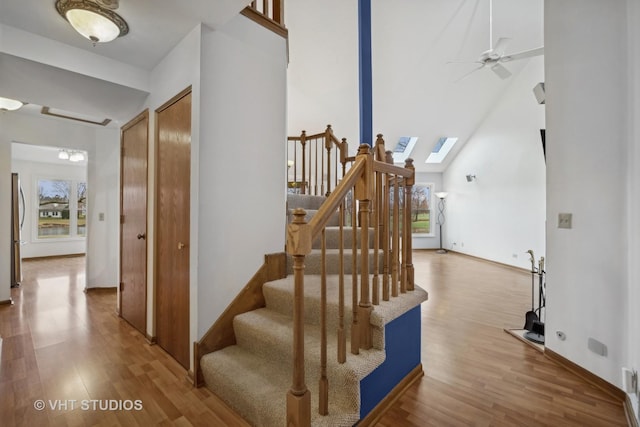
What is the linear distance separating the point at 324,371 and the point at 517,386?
1557mm

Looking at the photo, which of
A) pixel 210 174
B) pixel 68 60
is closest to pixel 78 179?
pixel 68 60

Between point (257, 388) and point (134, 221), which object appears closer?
point (257, 388)

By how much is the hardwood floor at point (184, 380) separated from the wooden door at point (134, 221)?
25 cm

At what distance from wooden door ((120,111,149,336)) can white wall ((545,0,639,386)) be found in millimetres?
3624

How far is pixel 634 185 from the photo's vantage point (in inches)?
68.0

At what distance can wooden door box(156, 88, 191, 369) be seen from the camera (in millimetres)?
2119

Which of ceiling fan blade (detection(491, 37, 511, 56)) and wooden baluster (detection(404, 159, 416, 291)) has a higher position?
ceiling fan blade (detection(491, 37, 511, 56))

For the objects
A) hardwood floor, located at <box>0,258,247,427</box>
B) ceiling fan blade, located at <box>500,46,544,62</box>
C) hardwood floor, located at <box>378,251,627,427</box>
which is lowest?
hardwood floor, located at <box>378,251,627,427</box>

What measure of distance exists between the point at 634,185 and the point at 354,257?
5.86ft

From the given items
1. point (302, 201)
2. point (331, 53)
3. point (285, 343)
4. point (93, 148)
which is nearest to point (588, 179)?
point (285, 343)

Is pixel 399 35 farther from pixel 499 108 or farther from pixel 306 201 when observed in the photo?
pixel 306 201

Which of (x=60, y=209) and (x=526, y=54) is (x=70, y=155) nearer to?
(x=60, y=209)

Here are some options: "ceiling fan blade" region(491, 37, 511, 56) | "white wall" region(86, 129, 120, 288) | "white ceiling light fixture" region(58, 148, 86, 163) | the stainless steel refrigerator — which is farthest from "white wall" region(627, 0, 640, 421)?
"white ceiling light fixture" region(58, 148, 86, 163)

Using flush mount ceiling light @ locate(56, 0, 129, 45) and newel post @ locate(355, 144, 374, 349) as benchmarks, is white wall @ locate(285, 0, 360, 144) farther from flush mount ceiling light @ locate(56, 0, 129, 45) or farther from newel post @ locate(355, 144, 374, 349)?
newel post @ locate(355, 144, 374, 349)
